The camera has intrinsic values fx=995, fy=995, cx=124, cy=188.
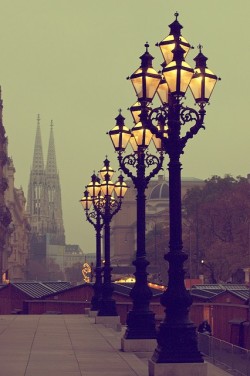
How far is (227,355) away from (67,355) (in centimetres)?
437

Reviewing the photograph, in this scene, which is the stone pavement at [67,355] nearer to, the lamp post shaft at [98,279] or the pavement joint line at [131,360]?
the pavement joint line at [131,360]

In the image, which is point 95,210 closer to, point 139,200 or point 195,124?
point 139,200

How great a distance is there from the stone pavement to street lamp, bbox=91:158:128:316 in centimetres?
361

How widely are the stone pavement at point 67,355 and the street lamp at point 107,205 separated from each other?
361cm

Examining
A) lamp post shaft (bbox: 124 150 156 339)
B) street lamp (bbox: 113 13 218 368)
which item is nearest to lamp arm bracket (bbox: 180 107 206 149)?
street lamp (bbox: 113 13 218 368)

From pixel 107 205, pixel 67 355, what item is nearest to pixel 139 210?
pixel 67 355

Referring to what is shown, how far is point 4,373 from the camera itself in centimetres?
1998

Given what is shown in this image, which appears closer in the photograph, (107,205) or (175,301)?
(175,301)

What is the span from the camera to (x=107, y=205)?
129ft

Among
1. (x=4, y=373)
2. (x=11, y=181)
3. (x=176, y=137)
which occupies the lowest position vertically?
(x=4, y=373)

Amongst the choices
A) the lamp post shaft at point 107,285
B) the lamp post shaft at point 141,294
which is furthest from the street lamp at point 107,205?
the lamp post shaft at point 141,294

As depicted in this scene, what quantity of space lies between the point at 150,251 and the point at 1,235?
39.7m

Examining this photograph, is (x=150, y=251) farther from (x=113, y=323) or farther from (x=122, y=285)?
(x=113, y=323)

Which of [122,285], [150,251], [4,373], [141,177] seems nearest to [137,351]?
[141,177]
